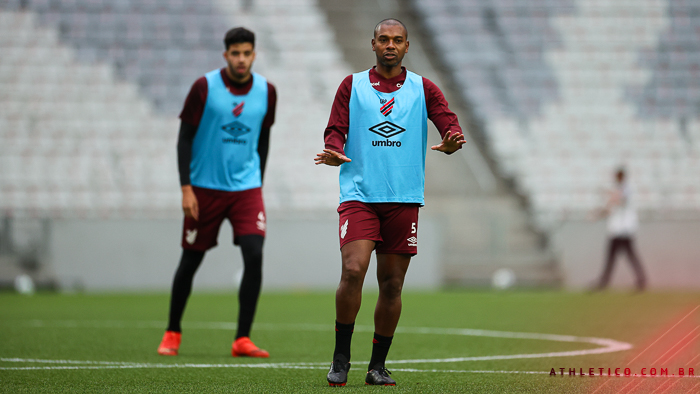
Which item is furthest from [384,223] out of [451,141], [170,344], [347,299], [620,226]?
[620,226]

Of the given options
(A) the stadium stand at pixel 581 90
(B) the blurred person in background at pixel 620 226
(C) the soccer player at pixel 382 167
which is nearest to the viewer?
(C) the soccer player at pixel 382 167

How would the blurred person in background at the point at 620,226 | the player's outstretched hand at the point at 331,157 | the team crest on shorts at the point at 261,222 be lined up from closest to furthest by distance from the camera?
1. the player's outstretched hand at the point at 331,157
2. the team crest on shorts at the point at 261,222
3. the blurred person in background at the point at 620,226

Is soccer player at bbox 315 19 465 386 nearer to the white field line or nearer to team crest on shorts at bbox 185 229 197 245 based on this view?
the white field line

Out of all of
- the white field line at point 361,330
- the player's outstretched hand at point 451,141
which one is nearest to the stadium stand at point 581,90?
the white field line at point 361,330

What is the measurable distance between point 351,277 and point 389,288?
29 cm

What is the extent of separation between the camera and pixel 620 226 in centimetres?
1391

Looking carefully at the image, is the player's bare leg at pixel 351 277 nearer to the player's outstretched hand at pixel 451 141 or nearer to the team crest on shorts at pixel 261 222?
the player's outstretched hand at pixel 451 141

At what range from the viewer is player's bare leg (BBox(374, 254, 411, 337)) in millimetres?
4496

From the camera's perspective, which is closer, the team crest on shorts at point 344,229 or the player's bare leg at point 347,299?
the player's bare leg at point 347,299

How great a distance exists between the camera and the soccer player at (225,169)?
19.8 ft

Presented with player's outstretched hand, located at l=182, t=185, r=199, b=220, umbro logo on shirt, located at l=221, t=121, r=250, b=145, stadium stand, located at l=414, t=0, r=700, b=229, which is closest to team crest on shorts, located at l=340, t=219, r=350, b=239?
player's outstretched hand, located at l=182, t=185, r=199, b=220

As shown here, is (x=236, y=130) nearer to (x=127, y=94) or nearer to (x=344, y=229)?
(x=344, y=229)

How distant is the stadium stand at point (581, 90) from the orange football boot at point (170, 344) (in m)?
10.4

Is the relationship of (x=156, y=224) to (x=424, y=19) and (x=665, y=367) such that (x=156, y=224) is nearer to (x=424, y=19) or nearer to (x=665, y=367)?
(x=424, y=19)
